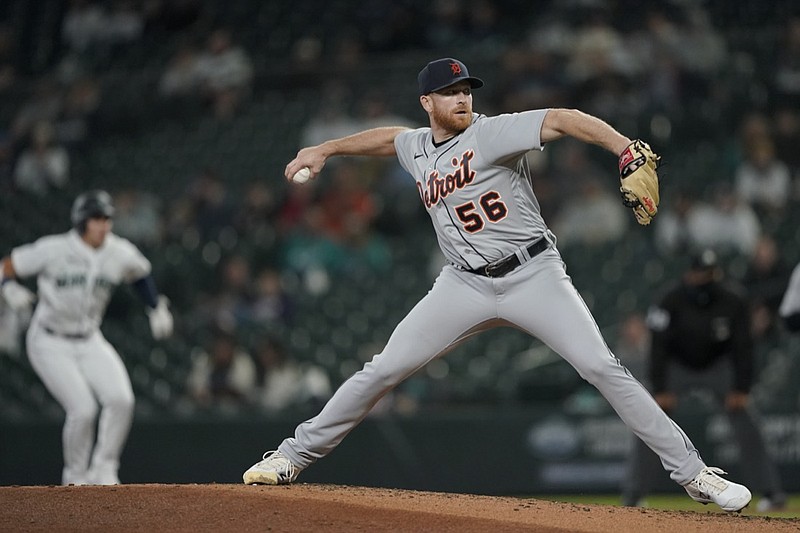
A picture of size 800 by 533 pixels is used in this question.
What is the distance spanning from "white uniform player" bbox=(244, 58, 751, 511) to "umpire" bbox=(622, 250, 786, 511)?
3.05m

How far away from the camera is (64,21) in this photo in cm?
1702

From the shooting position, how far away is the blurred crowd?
11.6m

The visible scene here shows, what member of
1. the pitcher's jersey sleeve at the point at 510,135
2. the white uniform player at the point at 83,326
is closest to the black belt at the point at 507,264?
the pitcher's jersey sleeve at the point at 510,135

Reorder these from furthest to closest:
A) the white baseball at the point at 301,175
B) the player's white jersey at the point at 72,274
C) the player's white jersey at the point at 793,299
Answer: the player's white jersey at the point at 72,274 → the player's white jersey at the point at 793,299 → the white baseball at the point at 301,175

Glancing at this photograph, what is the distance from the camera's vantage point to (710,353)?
854cm

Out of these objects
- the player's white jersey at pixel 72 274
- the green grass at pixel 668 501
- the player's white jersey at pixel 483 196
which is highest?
the player's white jersey at pixel 483 196

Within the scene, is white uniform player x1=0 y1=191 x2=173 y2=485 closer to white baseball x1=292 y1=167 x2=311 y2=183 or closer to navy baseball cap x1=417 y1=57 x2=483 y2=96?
white baseball x1=292 y1=167 x2=311 y2=183

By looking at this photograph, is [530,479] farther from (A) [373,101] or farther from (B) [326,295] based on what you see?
(A) [373,101]

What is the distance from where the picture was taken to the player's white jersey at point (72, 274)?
8.07m

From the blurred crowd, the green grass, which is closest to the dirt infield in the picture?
the green grass

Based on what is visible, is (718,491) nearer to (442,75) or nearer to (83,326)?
(442,75)

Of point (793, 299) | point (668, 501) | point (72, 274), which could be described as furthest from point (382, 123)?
point (793, 299)

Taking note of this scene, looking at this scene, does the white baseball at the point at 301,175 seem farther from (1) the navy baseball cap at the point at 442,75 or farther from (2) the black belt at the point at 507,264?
(2) the black belt at the point at 507,264

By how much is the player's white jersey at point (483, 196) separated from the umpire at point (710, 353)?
10.4 feet
